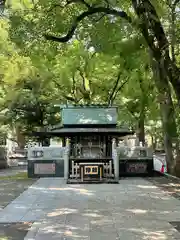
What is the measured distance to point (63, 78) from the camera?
1024 inches

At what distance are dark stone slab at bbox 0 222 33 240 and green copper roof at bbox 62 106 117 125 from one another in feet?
47.0

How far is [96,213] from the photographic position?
9578 millimetres

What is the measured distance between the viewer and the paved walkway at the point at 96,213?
24.3 feet

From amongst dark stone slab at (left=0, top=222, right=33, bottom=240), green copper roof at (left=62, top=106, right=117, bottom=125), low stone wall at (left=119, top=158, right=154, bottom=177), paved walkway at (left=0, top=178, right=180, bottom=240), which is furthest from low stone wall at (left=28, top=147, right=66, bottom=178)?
dark stone slab at (left=0, top=222, right=33, bottom=240)

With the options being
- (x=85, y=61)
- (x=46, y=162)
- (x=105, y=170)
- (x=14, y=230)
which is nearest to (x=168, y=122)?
(x=105, y=170)

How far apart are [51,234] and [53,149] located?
13585 mm

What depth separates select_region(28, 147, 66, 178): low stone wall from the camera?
2061 centimetres

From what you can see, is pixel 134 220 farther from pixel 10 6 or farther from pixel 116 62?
pixel 116 62

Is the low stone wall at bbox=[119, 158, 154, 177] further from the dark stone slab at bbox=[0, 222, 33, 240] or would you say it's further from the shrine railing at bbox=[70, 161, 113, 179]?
the dark stone slab at bbox=[0, 222, 33, 240]

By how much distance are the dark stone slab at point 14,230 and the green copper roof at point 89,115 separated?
14.3 meters

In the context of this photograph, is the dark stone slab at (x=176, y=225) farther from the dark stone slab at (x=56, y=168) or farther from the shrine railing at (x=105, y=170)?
the dark stone slab at (x=56, y=168)

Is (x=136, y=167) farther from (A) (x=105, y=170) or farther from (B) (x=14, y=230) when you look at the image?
(B) (x=14, y=230)

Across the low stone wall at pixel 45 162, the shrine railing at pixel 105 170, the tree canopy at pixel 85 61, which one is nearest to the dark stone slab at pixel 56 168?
the low stone wall at pixel 45 162

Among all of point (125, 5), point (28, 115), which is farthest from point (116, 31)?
point (28, 115)
